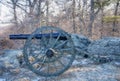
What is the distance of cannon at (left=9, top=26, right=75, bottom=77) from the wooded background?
12.0 meters

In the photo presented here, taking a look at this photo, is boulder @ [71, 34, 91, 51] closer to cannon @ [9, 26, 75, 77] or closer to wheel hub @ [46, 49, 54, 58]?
cannon @ [9, 26, 75, 77]

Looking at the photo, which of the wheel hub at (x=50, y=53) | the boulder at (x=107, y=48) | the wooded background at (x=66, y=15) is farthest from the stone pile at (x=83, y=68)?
the wooded background at (x=66, y=15)

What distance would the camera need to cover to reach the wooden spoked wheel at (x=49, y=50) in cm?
681

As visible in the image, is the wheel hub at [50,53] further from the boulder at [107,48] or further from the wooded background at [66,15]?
the wooded background at [66,15]

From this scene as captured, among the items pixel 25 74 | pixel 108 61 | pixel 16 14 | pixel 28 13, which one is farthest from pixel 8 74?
pixel 16 14

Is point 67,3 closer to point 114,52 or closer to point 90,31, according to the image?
point 90,31

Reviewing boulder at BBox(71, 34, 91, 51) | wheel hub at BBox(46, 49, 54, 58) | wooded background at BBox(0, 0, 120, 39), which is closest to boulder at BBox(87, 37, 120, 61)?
boulder at BBox(71, 34, 91, 51)

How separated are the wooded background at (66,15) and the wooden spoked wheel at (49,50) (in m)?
12.0

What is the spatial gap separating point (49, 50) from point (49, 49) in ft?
0.09

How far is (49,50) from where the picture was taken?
22.6 feet

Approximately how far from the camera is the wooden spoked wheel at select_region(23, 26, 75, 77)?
6.81 meters

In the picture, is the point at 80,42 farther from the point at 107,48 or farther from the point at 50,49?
the point at 50,49

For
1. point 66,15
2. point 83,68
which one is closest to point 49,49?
point 83,68

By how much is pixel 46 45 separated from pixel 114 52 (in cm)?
273
